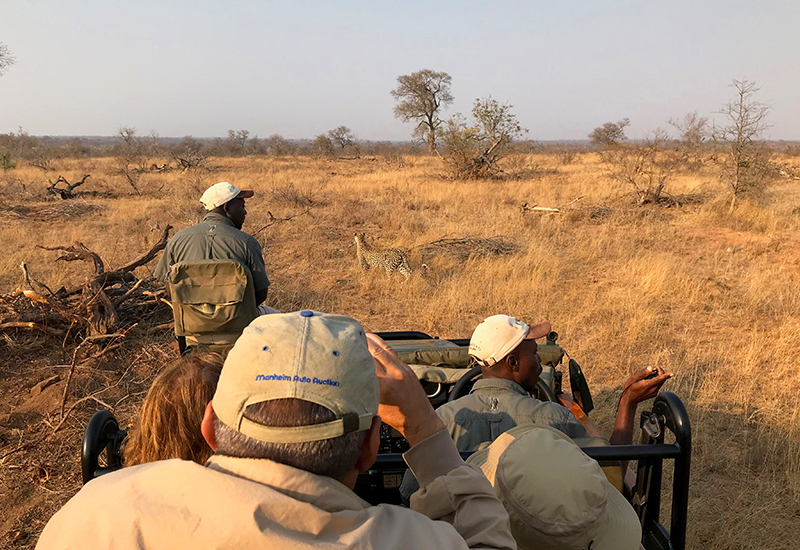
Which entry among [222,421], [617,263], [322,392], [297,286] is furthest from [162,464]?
[617,263]

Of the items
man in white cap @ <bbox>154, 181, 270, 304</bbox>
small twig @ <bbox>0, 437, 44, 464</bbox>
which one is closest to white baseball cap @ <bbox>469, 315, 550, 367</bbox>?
man in white cap @ <bbox>154, 181, 270, 304</bbox>

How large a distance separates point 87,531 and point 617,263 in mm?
7434

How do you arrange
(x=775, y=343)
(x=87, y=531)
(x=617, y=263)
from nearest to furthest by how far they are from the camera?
(x=87, y=531) < (x=775, y=343) < (x=617, y=263)

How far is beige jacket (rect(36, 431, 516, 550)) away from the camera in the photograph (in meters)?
0.73

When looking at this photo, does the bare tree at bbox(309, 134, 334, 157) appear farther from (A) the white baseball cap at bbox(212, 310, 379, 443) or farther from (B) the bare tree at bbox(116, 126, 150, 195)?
(A) the white baseball cap at bbox(212, 310, 379, 443)

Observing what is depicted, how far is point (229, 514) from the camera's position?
73 cm

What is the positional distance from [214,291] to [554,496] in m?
2.54

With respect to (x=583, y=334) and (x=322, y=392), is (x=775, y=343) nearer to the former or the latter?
(x=583, y=334)

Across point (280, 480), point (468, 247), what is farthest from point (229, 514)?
point (468, 247)

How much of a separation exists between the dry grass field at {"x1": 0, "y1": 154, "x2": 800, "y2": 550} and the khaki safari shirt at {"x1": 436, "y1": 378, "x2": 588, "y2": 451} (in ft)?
4.88

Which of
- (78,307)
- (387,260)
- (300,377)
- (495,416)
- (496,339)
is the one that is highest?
(300,377)

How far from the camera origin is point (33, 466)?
3158 millimetres

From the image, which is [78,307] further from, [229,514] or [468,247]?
[468,247]

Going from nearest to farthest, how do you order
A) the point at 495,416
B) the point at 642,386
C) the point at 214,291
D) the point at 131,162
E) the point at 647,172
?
1. the point at 495,416
2. the point at 642,386
3. the point at 214,291
4. the point at 647,172
5. the point at 131,162
